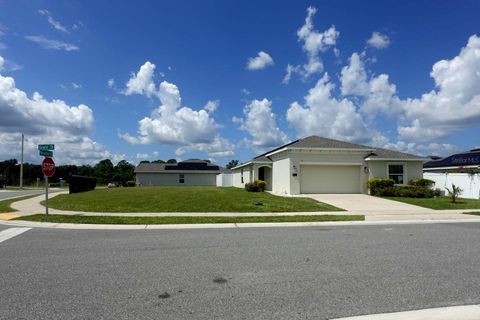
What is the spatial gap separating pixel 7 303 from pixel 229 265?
3412mm

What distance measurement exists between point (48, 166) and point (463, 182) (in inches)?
980

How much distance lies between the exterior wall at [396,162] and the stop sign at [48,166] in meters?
19.8

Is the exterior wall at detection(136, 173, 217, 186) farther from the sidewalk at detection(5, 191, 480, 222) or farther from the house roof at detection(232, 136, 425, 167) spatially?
the sidewalk at detection(5, 191, 480, 222)

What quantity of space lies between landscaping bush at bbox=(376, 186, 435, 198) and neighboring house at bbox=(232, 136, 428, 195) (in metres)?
1.82

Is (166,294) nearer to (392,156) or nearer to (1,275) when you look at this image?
(1,275)

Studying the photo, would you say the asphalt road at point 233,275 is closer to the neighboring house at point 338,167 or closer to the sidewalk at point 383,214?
the sidewalk at point 383,214

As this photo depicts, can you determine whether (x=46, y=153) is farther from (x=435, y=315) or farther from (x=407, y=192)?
(x=407, y=192)

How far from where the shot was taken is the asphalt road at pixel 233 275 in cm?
452

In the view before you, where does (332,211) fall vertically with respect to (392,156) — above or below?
below

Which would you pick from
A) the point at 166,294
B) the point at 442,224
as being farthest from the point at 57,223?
the point at 442,224

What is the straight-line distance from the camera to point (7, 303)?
465 cm

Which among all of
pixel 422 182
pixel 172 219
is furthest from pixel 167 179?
pixel 172 219

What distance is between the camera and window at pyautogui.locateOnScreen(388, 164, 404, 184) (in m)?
25.4

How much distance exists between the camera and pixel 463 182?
24.4 metres
